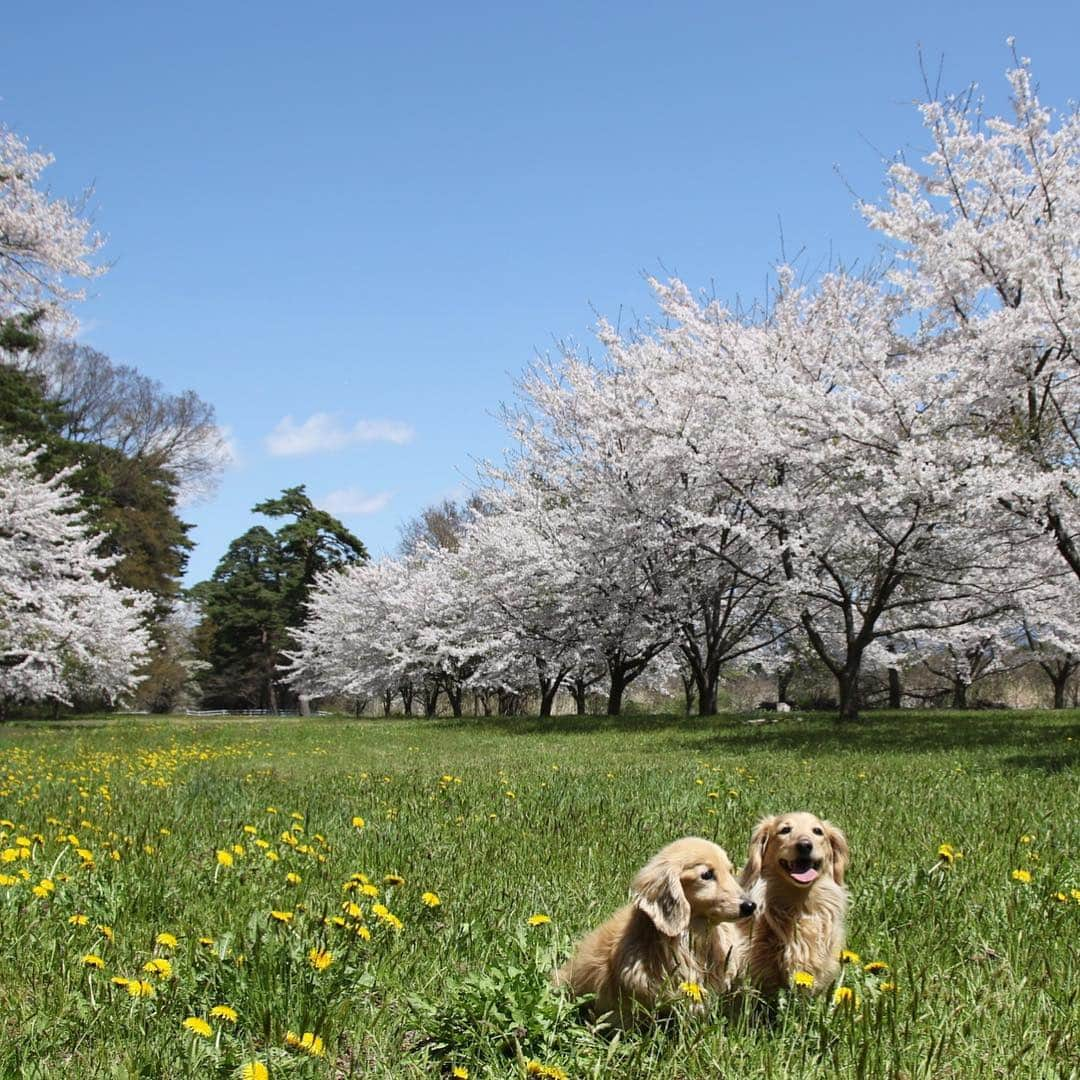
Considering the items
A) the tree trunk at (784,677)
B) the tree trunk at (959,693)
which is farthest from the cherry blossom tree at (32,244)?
the tree trunk at (959,693)

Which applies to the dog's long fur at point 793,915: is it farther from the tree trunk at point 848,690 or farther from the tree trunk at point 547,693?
the tree trunk at point 547,693

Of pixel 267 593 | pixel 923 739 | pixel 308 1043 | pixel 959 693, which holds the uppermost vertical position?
pixel 267 593

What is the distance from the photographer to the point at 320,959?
2.77 meters

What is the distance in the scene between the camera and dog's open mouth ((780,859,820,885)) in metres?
2.65

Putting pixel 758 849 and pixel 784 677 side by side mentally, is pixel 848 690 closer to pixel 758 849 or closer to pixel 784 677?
pixel 758 849

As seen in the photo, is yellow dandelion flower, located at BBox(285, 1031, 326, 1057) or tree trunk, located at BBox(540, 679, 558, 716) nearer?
yellow dandelion flower, located at BBox(285, 1031, 326, 1057)

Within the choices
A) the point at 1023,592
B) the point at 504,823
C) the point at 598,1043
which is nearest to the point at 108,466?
the point at 1023,592

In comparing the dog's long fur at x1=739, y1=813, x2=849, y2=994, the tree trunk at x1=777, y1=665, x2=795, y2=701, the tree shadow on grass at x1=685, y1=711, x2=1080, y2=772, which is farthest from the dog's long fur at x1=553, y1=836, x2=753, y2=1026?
the tree trunk at x1=777, y1=665, x2=795, y2=701

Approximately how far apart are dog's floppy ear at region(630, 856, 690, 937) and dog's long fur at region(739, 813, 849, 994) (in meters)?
0.37

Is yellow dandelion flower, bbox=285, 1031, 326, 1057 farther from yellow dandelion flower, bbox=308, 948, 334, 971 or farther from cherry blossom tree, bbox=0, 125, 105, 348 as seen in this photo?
cherry blossom tree, bbox=0, 125, 105, 348

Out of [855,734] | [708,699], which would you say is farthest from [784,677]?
[855,734]

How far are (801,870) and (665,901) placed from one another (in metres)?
0.49

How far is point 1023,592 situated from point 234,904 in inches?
813

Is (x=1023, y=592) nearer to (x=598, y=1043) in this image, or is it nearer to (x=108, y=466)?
(x=598, y=1043)
